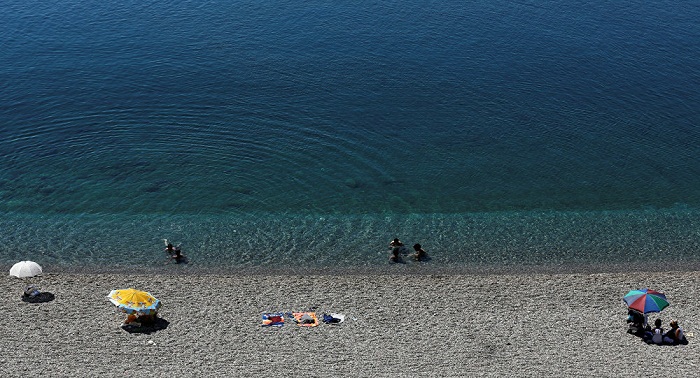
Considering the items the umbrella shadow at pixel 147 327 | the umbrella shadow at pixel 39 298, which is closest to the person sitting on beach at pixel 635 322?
the umbrella shadow at pixel 147 327

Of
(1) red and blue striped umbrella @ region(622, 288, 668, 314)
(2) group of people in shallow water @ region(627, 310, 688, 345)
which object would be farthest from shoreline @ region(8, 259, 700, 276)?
(2) group of people in shallow water @ region(627, 310, 688, 345)

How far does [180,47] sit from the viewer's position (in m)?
70.4

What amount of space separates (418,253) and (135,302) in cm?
1645

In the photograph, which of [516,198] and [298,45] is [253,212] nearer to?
[516,198]

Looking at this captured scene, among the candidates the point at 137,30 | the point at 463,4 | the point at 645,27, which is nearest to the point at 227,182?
the point at 137,30

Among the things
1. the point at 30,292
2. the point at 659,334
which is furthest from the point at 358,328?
the point at 30,292

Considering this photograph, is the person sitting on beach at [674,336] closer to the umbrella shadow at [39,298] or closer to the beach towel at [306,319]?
the beach towel at [306,319]

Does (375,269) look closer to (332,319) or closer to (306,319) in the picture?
(332,319)

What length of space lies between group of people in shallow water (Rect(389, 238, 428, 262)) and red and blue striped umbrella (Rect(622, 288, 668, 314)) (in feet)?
39.3

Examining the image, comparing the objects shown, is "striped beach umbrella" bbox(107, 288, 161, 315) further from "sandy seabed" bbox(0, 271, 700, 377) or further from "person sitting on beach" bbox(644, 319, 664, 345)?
"person sitting on beach" bbox(644, 319, 664, 345)

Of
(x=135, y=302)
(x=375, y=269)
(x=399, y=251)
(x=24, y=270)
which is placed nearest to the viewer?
(x=135, y=302)

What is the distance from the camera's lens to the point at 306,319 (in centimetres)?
3391

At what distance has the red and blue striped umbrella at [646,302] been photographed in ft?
107

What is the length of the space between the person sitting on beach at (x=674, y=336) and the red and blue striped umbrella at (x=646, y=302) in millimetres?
934
